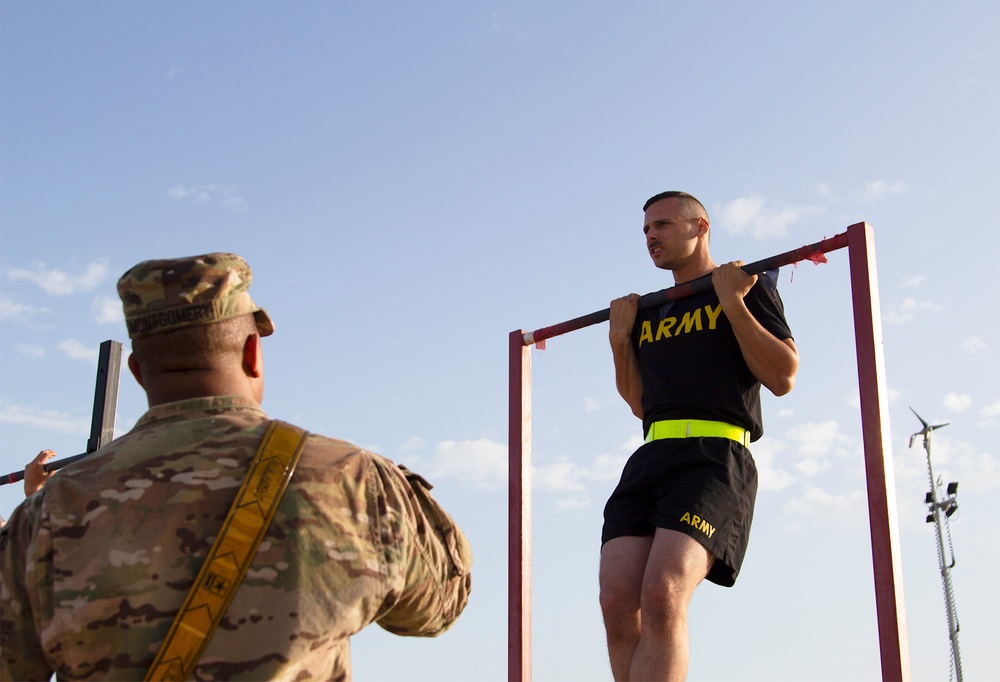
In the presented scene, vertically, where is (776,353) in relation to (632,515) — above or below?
above

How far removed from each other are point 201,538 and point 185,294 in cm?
58

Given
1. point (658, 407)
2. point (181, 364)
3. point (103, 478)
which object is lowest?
point (103, 478)

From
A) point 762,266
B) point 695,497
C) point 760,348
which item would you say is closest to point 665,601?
point 695,497

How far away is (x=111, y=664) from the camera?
2.22 meters

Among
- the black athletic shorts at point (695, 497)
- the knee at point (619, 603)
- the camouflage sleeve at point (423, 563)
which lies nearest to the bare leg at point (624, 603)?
the knee at point (619, 603)

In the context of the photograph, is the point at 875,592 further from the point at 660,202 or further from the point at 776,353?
the point at 660,202

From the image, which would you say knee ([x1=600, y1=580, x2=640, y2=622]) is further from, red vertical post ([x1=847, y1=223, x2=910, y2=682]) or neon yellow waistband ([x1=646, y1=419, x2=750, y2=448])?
red vertical post ([x1=847, y1=223, x2=910, y2=682])

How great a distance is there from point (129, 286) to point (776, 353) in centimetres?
266

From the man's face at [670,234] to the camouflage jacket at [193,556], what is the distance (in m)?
2.82

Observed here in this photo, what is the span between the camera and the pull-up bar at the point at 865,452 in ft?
13.1

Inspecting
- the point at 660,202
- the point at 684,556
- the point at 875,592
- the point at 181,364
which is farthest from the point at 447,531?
the point at 660,202

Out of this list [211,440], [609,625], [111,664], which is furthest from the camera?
[609,625]

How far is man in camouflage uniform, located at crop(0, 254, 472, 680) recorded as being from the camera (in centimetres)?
224

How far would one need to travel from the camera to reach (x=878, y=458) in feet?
13.8
